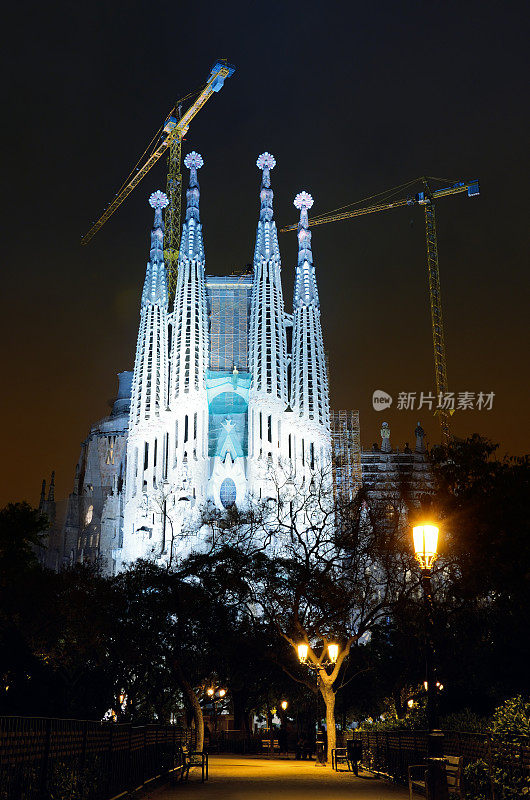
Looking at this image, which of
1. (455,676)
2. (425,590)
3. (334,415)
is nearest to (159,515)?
(334,415)

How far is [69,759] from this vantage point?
44.6 ft

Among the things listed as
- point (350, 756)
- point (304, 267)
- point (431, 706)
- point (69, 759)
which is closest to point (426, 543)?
point (431, 706)

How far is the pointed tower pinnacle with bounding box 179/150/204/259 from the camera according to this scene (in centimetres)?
10012

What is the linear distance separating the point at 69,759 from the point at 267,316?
3311 inches

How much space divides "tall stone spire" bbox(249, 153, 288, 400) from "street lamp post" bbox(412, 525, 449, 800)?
252ft

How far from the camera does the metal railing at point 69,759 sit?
1095cm

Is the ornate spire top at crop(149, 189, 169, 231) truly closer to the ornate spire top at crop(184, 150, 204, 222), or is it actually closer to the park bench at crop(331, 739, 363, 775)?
the ornate spire top at crop(184, 150, 204, 222)

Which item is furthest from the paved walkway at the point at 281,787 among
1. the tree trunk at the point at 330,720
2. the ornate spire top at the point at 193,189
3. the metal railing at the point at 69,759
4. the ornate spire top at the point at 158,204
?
the ornate spire top at the point at 158,204

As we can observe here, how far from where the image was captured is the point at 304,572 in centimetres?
3712

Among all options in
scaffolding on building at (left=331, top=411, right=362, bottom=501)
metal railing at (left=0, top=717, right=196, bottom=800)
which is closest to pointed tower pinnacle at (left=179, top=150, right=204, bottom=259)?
scaffolding on building at (left=331, top=411, right=362, bottom=501)

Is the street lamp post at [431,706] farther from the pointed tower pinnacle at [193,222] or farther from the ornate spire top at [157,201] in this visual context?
the ornate spire top at [157,201]

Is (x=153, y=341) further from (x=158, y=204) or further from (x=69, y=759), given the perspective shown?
(x=69, y=759)

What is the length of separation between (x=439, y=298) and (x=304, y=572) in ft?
294

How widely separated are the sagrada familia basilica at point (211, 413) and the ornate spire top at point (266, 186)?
5.3 inches
